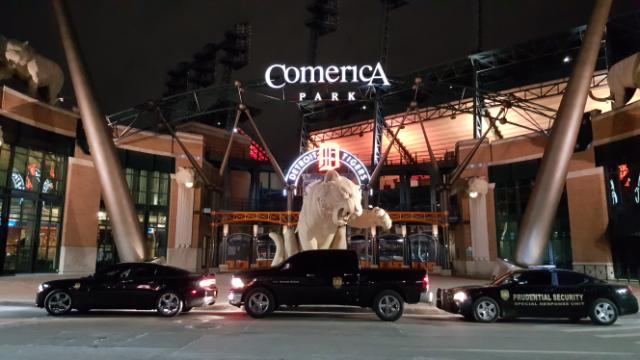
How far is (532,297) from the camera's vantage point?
11.3m

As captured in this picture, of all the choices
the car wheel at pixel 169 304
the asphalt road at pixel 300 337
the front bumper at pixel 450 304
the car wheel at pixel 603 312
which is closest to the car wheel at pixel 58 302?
the asphalt road at pixel 300 337

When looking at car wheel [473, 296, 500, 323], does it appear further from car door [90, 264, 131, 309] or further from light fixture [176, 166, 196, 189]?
light fixture [176, 166, 196, 189]

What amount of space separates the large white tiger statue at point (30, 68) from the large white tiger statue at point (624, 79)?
3119cm

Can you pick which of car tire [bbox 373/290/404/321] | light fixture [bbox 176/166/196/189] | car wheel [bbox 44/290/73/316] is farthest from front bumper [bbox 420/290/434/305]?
light fixture [bbox 176/166/196/189]

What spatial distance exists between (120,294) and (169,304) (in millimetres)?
1238

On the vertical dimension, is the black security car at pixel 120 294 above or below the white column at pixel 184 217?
below

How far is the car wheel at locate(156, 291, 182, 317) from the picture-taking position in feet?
38.5

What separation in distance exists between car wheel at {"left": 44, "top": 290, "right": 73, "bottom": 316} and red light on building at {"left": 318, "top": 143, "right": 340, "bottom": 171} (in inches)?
655

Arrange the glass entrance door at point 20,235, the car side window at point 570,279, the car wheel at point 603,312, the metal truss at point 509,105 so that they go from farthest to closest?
the metal truss at point 509,105 < the glass entrance door at point 20,235 < the car side window at point 570,279 < the car wheel at point 603,312

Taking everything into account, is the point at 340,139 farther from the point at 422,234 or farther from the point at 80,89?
the point at 80,89

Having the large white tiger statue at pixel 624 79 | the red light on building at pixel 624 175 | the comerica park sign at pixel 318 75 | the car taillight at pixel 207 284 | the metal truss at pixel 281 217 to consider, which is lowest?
the car taillight at pixel 207 284

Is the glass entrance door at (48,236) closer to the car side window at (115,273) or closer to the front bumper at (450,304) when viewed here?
the car side window at (115,273)

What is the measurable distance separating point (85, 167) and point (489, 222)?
26.5 metres

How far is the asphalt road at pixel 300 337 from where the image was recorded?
7125 millimetres
